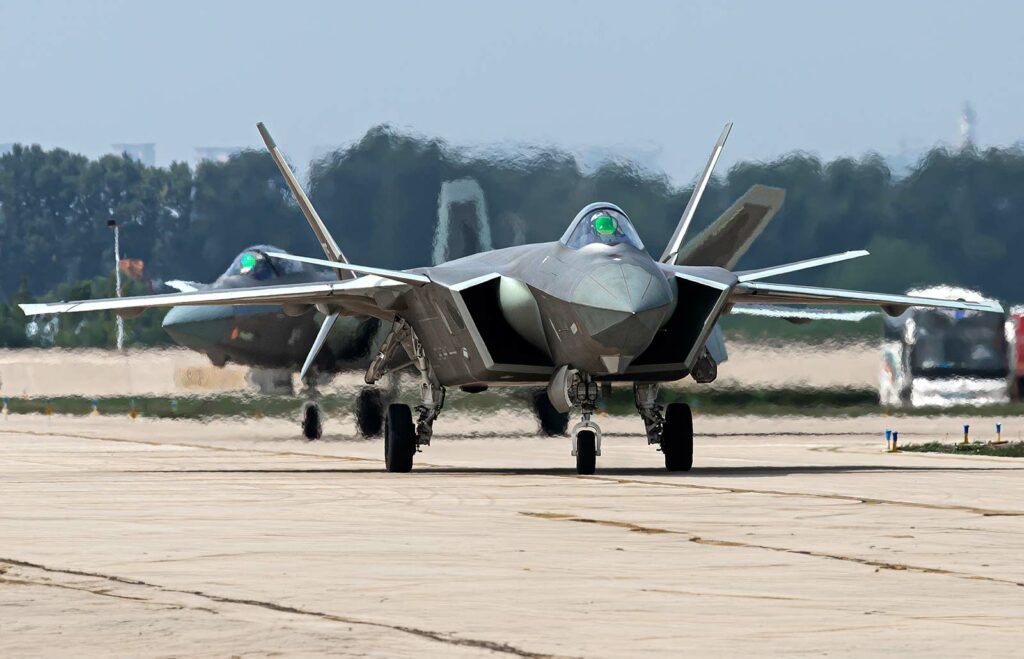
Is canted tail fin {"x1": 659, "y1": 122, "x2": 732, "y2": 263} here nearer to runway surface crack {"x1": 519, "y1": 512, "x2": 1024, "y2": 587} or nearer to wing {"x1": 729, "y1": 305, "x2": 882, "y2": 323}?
wing {"x1": 729, "y1": 305, "x2": 882, "y2": 323}

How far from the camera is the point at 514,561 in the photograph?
9469 millimetres

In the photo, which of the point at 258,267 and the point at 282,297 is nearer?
the point at 282,297

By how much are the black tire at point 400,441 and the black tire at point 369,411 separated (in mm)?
8988

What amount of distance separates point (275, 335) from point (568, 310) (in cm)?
1242

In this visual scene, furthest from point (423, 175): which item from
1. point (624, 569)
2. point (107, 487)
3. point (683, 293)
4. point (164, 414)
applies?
point (624, 569)

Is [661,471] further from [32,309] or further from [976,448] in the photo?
[32,309]

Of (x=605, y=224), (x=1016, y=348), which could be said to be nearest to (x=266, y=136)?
(x=605, y=224)

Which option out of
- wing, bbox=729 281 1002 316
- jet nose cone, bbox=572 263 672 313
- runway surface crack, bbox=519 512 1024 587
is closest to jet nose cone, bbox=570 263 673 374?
jet nose cone, bbox=572 263 672 313

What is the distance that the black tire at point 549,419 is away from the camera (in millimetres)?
28484

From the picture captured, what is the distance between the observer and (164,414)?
115 ft

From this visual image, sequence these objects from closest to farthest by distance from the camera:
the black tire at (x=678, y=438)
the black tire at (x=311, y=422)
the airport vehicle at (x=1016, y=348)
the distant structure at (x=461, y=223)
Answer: the black tire at (x=678, y=438)
the distant structure at (x=461, y=223)
the black tire at (x=311, y=422)
the airport vehicle at (x=1016, y=348)

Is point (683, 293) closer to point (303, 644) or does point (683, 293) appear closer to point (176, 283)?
point (303, 644)

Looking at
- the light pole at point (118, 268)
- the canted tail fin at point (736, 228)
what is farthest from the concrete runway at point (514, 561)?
the light pole at point (118, 268)

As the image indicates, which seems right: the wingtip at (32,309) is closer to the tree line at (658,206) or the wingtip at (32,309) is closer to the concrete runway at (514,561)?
the concrete runway at (514,561)
